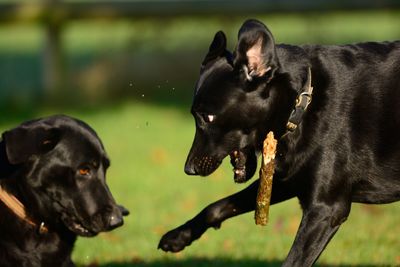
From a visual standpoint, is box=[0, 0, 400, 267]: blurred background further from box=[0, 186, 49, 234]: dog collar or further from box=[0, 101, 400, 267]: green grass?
box=[0, 186, 49, 234]: dog collar

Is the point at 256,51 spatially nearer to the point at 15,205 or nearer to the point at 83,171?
the point at 83,171

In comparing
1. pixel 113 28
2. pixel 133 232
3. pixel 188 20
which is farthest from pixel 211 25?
pixel 133 232

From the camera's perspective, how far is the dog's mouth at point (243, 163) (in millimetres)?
5934

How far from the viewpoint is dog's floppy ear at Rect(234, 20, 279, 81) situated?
221 inches

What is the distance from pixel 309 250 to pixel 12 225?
5.97 feet

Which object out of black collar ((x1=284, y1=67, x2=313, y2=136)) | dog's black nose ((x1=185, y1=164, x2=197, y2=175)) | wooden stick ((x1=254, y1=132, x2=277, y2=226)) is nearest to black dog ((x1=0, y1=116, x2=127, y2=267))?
dog's black nose ((x1=185, y1=164, x2=197, y2=175))

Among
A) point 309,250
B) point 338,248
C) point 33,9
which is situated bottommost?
point 33,9

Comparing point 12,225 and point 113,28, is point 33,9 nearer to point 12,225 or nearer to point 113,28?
point 113,28

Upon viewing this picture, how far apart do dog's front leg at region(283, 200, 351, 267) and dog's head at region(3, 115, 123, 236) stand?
3.58 feet

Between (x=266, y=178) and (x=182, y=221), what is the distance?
372 centimetres

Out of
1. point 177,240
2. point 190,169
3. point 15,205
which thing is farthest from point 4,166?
point 177,240

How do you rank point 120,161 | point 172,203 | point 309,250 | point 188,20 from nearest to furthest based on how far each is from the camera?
point 309,250
point 172,203
point 120,161
point 188,20

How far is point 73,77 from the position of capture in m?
18.3

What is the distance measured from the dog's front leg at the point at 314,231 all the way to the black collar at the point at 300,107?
506 millimetres
